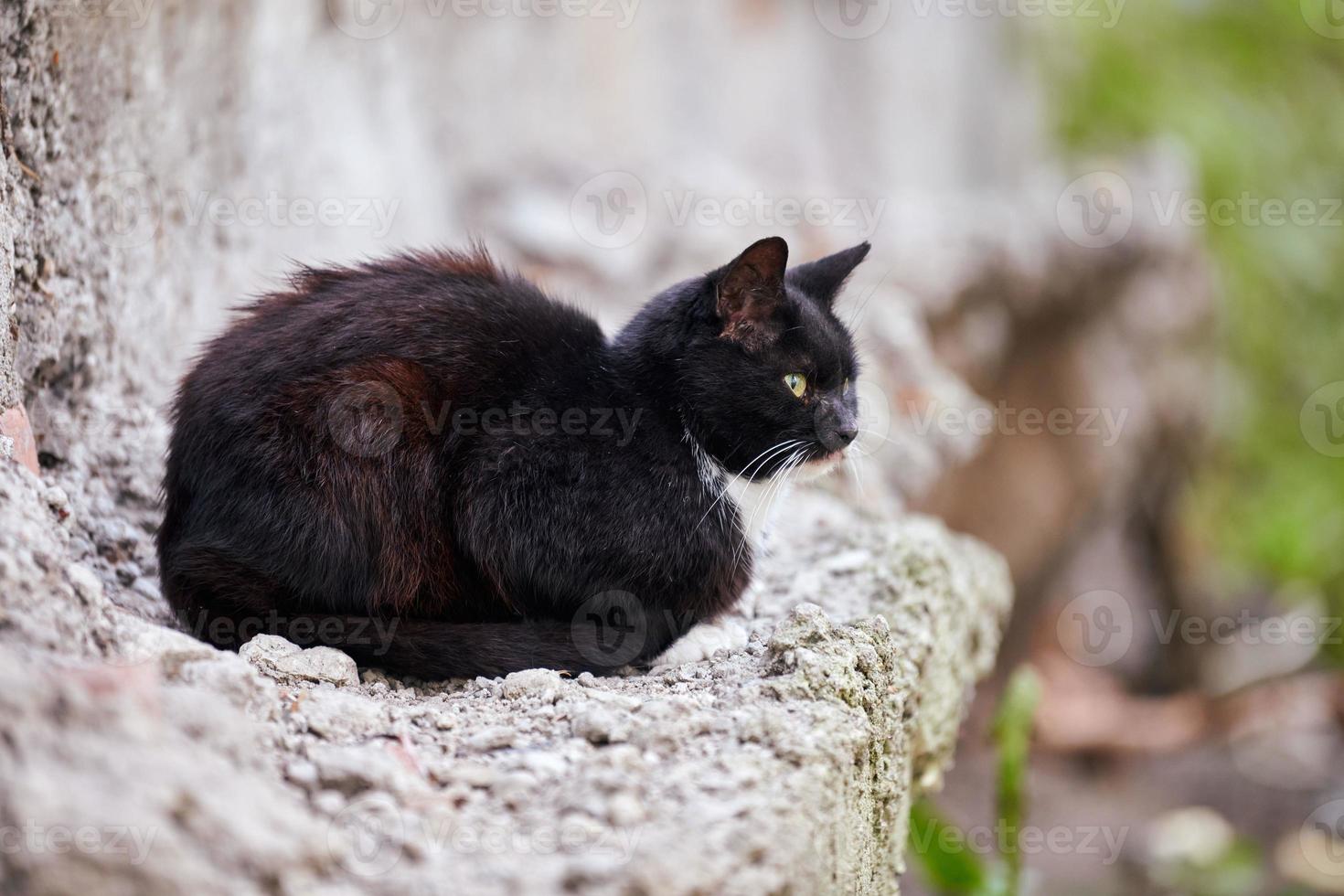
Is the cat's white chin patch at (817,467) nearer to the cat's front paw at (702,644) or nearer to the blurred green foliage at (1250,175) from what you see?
the cat's front paw at (702,644)

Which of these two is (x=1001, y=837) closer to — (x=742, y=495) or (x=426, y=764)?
(x=742, y=495)

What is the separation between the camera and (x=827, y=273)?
2.78 metres

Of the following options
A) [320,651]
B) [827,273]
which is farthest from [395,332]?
[827,273]

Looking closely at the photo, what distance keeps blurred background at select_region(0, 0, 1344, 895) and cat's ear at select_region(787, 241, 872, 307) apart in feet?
2.25

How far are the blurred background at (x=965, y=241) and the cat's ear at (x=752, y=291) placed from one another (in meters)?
1.02

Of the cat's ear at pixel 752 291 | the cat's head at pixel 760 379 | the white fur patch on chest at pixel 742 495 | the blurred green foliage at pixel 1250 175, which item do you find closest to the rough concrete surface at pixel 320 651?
the white fur patch on chest at pixel 742 495

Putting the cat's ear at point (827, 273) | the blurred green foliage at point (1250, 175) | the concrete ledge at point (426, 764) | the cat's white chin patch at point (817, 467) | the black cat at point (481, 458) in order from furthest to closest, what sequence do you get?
the blurred green foliage at point (1250, 175)
the cat's ear at point (827, 273)
the cat's white chin patch at point (817, 467)
the black cat at point (481, 458)
the concrete ledge at point (426, 764)

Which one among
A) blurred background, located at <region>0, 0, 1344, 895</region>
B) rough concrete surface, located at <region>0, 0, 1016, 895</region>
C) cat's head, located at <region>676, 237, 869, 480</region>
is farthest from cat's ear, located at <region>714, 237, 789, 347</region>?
blurred background, located at <region>0, 0, 1344, 895</region>

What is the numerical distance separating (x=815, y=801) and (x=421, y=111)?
446cm

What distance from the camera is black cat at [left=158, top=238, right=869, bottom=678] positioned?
87.5 inches

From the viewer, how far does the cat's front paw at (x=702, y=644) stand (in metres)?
2.42

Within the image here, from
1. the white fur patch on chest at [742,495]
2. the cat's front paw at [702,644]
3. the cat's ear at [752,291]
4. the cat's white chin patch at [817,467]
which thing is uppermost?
the cat's ear at [752,291]

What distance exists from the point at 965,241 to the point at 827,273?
332cm

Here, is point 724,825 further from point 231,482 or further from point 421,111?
point 421,111
